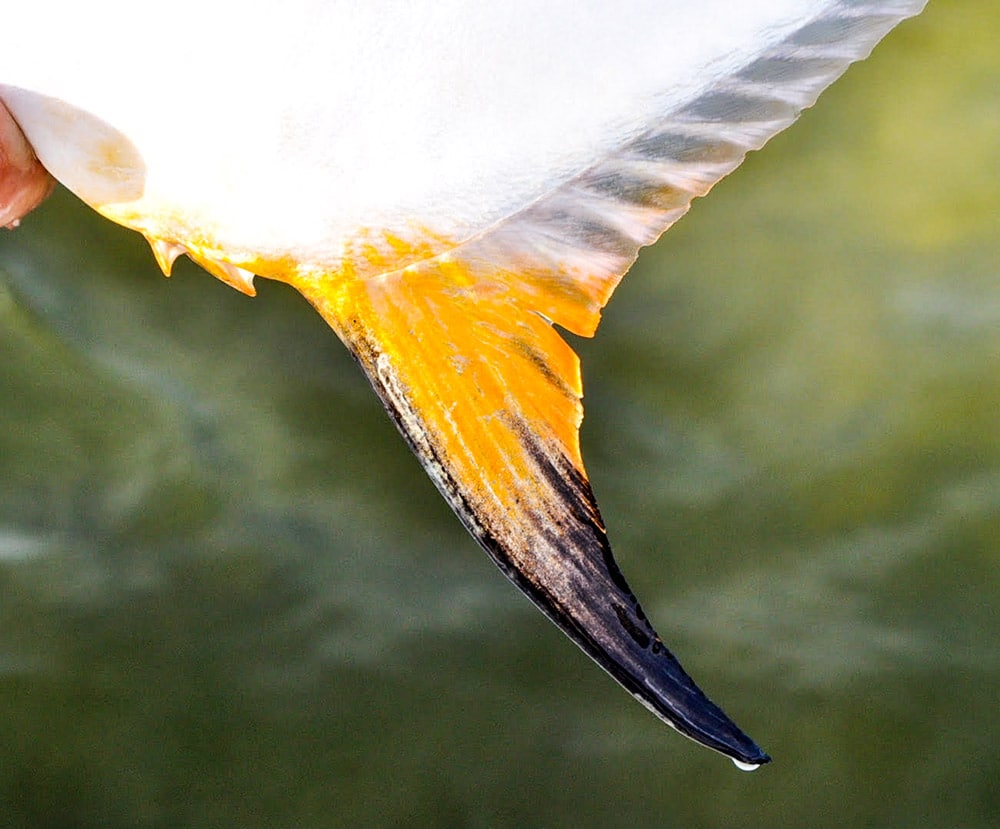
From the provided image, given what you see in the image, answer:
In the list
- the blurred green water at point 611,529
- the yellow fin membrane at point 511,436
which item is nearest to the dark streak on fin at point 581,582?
the yellow fin membrane at point 511,436

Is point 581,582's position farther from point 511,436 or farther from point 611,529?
point 611,529

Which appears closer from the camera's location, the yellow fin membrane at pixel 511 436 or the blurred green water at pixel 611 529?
the yellow fin membrane at pixel 511 436

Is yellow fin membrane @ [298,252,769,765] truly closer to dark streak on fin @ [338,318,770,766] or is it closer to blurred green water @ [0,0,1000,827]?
dark streak on fin @ [338,318,770,766]

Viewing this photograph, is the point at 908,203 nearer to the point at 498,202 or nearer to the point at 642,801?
the point at 498,202

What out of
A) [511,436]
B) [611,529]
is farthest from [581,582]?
[611,529]

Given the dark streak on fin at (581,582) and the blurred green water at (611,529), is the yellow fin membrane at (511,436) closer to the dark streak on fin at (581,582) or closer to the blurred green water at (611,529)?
the dark streak on fin at (581,582)

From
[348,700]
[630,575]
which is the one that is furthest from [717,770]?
[348,700]

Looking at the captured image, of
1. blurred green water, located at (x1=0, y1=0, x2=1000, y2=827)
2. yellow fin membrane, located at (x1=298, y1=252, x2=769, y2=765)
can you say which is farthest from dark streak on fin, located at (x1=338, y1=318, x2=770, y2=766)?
blurred green water, located at (x1=0, y1=0, x2=1000, y2=827)
